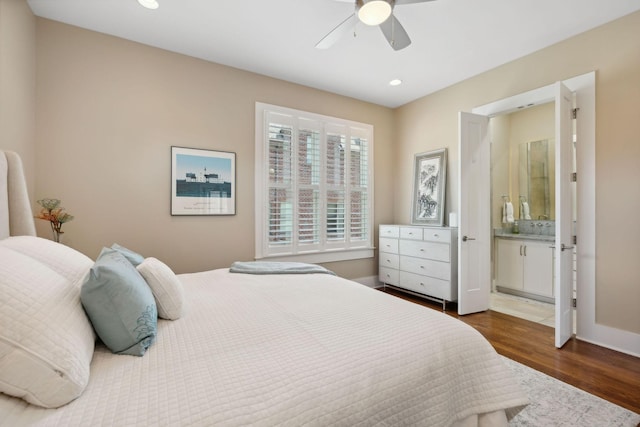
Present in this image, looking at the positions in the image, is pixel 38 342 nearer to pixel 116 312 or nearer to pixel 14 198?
pixel 116 312

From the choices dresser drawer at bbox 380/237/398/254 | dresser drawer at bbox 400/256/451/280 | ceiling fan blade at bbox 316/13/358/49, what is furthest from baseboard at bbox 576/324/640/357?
ceiling fan blade at bbox 316/13/358/49

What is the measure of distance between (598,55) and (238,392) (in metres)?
3.81

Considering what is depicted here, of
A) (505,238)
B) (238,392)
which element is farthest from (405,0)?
(505,238)

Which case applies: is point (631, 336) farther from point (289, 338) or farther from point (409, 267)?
point (289, 338)

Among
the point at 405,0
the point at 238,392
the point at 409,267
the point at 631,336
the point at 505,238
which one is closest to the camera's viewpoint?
the point at 238,392

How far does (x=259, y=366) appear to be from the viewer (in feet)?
3.22

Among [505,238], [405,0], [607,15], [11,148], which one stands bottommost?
[505,238]

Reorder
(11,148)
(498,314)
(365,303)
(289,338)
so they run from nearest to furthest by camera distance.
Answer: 1. (289,338)
2. (365,303)
3. (11,148)
4. (498,314)

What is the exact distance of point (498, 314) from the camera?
3.44 metres

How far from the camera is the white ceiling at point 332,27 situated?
2371mm

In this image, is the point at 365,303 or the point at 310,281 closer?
the point at 365,303

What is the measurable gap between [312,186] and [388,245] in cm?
141

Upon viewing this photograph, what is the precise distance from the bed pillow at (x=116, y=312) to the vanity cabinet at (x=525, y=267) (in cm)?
455

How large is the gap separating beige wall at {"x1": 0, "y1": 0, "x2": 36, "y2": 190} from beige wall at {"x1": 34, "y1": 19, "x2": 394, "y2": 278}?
0.09 meters
